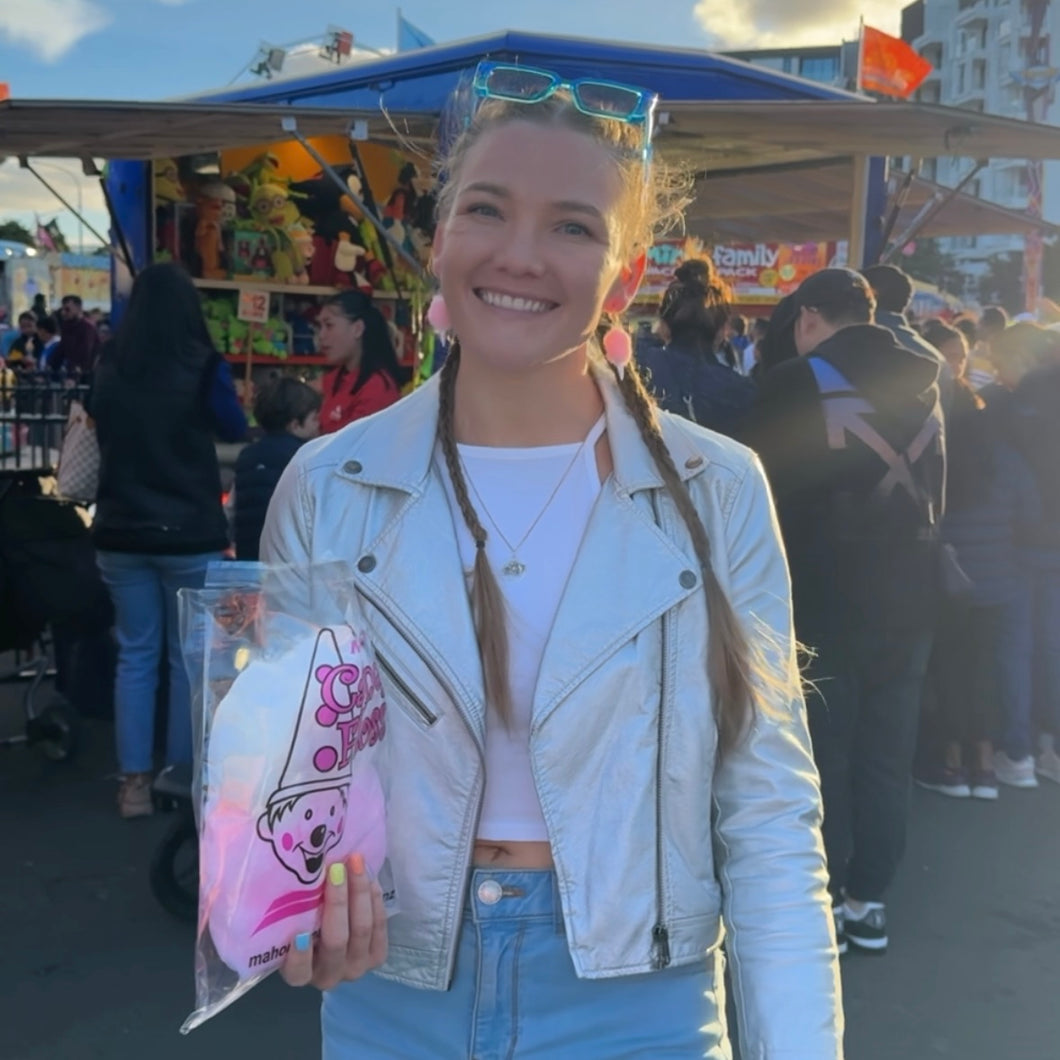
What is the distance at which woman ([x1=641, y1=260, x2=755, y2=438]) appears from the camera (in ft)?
13.7

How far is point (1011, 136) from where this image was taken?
6.08m

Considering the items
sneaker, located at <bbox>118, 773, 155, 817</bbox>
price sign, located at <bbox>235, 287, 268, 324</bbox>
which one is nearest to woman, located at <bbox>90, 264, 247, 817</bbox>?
sneaker, located at <bbox>118, 773, 155, 817</bbox>

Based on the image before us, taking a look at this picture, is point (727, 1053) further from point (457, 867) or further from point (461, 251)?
point (461, 251)

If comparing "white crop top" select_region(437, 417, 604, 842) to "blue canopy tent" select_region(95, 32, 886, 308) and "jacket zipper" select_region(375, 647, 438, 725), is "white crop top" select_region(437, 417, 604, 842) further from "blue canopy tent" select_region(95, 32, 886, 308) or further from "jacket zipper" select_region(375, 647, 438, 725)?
"blue canopy tent" select_region(95, 32, 886, 308)

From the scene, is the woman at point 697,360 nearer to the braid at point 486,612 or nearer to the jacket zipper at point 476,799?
the braid at point 486,612

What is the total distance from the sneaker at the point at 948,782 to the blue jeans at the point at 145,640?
3288 millimetres

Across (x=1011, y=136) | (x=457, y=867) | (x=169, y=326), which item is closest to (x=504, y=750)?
(x=457, y=867)

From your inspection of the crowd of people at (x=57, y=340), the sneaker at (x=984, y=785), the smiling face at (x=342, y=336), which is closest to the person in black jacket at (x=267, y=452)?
the smiling face at (x=342, y=336)

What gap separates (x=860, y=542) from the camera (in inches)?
143

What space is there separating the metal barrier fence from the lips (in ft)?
12.2

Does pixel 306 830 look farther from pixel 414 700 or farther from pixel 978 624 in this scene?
pixel 978 624

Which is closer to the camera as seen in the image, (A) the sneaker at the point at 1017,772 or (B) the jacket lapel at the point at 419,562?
(B) the jacket lapel at the point at 419,562

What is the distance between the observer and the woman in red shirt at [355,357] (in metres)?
4.85

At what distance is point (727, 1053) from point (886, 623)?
231cm
